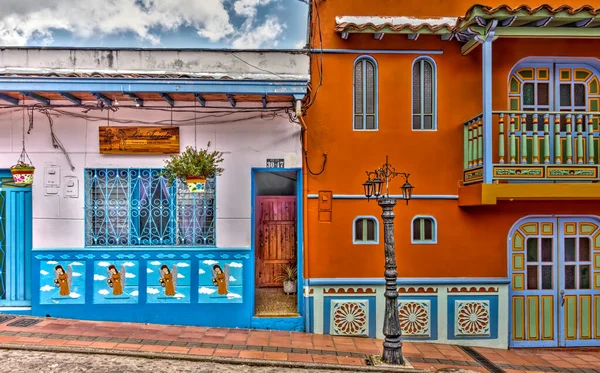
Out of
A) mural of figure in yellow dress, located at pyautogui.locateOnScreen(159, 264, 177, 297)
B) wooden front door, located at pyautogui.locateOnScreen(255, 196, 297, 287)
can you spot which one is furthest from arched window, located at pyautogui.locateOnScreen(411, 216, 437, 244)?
mural of figure in yellow dress, located at pyautogui.locateOnScreen(159, 264, 177, 297)

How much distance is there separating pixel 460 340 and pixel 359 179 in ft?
11.5

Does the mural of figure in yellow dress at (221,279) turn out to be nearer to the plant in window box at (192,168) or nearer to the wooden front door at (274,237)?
the plant in window box at (192,168)

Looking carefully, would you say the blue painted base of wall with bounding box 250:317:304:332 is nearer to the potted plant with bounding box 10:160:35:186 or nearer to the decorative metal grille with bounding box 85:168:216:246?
the decorative metal grille with bounding box 85:168:216:246

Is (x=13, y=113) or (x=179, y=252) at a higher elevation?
(x=13, y=113)

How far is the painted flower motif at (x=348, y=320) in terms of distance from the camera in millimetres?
7980

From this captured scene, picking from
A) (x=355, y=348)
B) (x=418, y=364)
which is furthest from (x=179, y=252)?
A: (x=418, y=364)

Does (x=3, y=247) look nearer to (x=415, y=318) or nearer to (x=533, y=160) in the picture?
(x=415, y=318)

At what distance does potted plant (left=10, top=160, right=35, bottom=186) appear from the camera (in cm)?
760

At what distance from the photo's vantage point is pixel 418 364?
6.83m

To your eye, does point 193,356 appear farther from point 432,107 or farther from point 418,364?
point 432,107

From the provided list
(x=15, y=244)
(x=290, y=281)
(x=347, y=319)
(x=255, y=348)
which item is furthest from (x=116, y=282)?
(x=347, y=319)

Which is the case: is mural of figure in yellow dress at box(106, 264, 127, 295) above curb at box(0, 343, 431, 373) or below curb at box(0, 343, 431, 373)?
above

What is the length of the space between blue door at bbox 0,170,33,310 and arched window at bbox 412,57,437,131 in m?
7.42

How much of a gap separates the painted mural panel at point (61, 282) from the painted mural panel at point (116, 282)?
0.29 m
